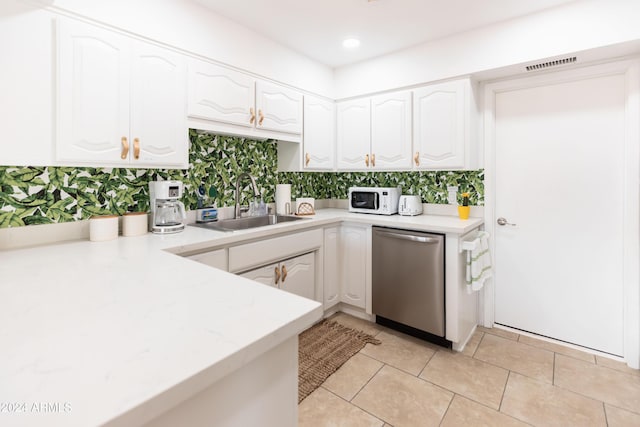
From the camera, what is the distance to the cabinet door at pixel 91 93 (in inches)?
62.2

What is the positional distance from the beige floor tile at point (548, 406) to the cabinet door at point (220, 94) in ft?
8.16

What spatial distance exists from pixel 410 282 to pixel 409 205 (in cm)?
73

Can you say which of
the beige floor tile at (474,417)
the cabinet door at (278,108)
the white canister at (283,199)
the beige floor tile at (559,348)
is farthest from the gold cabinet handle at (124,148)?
the beige floor tile at (559,348)

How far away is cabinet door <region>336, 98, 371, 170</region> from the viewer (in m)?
3.08

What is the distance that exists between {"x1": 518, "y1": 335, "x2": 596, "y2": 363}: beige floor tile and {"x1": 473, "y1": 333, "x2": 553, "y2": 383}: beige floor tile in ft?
0.24

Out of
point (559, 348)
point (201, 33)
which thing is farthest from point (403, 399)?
point (201, 33)

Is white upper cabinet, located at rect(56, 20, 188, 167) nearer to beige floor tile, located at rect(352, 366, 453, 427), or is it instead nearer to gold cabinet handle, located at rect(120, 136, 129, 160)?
gold cabinet handle, located at rect(120, 136, 129, 160)

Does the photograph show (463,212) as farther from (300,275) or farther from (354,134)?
(300,275)

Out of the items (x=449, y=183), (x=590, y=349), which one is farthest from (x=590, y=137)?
(x=590, y=349)

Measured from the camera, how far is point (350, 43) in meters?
2.70

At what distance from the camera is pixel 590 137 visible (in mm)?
2316

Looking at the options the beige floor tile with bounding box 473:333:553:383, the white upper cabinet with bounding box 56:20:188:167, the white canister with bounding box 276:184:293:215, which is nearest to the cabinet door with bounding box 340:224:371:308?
the white canister with bounding box 276:184:293:215

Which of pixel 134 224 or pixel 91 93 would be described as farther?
pixel 134 224

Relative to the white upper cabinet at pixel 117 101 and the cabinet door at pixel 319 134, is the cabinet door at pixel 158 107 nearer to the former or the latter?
the white upper cabinet at pixel 117 101
